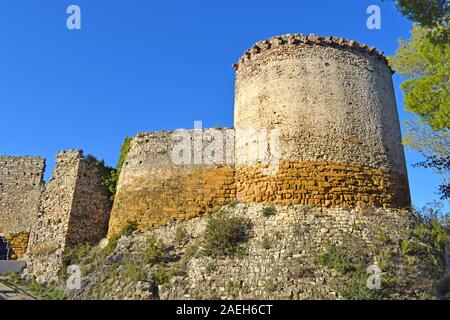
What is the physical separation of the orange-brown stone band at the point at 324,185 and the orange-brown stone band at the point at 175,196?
114cm

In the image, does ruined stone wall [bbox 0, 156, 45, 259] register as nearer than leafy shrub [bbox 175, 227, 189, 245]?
No

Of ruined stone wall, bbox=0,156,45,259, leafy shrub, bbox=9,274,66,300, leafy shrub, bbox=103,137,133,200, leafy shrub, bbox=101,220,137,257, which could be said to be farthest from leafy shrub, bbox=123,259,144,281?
ruined stone wall, bbox=0,156,45,259

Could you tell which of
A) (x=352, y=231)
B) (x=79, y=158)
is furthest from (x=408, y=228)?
(x=79, y=158)

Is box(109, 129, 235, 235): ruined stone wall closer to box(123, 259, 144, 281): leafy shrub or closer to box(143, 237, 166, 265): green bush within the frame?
box(143, 237, 166, 265): green bush

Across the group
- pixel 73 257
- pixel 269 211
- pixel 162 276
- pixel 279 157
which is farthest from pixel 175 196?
pixel 73 257

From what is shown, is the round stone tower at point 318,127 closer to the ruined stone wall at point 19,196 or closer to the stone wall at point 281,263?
the stone wall at point 281,263

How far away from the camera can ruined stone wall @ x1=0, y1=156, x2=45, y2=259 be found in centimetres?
1712

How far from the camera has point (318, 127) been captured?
40.3 feet

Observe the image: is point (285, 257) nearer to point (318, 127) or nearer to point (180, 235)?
point (180, 235)

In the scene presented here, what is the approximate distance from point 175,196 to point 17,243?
27.1 feet

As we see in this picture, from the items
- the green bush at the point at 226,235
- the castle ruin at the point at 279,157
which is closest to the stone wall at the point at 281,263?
the green bush at the point at 226,235

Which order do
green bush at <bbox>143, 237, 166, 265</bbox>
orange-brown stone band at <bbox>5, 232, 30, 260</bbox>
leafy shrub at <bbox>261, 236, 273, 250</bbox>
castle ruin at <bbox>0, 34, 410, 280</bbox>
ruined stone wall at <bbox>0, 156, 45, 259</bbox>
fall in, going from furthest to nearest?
ruined stone wall at <bbox>0, 156, 45, 259</bbox>, orange-brown stone band at <bbox>5, 232, 30, 260</bbox>, castle ruin at <bbox>0, 34, 410, 280</bbox>, green bush at <bbox>143, 237, 166, 265</bbox>, leafy shrub at <bbox>261, 236, 273, 250</bbox>

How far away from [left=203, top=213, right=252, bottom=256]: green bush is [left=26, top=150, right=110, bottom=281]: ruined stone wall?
5720mm
